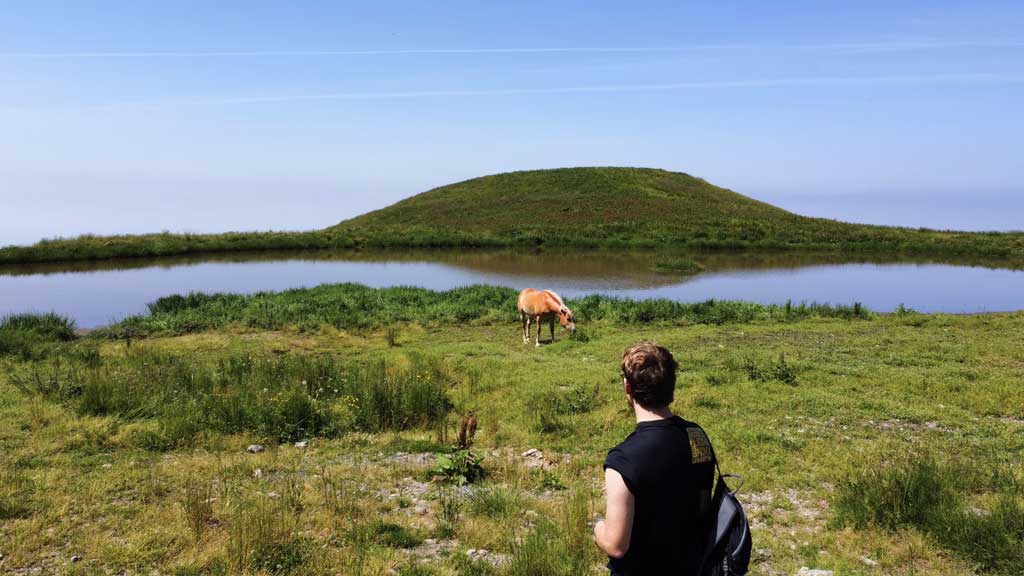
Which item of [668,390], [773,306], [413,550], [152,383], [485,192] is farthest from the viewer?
[485,192]

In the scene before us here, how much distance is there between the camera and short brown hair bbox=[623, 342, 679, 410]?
290 centimetres

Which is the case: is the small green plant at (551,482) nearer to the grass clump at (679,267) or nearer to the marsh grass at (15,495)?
the marsh grass at (15,495)

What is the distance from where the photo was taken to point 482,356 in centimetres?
1517

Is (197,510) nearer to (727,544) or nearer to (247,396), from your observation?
(247,396)

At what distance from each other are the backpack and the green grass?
49.5 feet

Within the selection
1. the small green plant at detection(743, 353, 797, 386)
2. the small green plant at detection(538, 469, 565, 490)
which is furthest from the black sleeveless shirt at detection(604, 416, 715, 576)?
the small green plant at detection(743, 353, 797, 386)

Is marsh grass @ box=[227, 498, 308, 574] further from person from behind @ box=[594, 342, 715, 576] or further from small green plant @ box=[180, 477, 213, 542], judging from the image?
person from behind @ box=[594, 342, 715, 576]

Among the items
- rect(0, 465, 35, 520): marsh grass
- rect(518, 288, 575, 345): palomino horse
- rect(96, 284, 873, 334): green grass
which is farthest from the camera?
rect(96, 284, 873, 334): green grass

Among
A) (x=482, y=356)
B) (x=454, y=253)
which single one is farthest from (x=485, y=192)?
(x=482, y=356)

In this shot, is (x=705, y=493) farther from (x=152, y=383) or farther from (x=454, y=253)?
(x=454, y=253)

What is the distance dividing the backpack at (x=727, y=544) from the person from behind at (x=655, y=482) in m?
0.07

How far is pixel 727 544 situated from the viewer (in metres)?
3.01

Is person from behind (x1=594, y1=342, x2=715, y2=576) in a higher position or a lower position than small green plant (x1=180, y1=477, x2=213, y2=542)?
higher

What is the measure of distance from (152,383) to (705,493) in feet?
37.2
